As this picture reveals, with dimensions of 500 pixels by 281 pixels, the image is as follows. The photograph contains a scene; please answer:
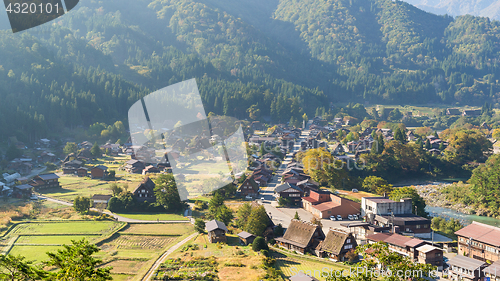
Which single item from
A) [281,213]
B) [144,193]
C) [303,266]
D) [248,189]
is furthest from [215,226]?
[248,189]

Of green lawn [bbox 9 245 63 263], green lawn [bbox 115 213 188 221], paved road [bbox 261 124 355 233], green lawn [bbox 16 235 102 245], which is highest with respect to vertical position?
green lawn [bbox 9 245 63 263]

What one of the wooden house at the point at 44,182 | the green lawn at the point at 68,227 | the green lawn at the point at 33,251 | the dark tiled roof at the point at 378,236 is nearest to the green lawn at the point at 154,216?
the green lawn at the point at 68,227

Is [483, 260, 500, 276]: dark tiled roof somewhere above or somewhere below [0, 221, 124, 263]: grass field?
above

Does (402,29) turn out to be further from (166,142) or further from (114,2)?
(166,142)

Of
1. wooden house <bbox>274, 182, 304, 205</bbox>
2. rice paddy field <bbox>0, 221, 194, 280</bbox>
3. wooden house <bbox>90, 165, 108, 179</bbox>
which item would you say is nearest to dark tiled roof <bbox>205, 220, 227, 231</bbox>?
rice paddy field <bbox>0, 221, 194, 280</bbox>

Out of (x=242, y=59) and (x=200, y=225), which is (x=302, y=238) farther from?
(x=242, y=59)

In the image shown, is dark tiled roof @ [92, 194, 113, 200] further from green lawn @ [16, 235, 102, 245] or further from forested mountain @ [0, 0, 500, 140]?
forested mountain @ [0, 0, 500, 140]

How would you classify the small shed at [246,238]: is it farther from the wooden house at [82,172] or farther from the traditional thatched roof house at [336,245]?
the wooden house at [82,172]
